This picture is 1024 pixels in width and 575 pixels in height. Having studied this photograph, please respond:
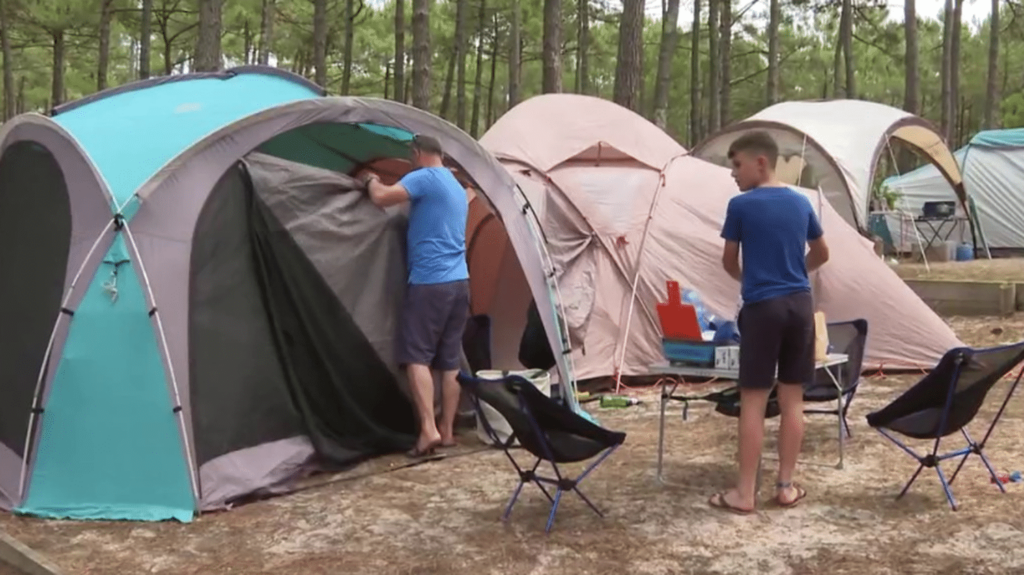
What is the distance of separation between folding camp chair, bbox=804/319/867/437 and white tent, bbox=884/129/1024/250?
1032 centimetres

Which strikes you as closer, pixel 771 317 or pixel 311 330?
pixel 771 317

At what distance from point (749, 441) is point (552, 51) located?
8.54 metres

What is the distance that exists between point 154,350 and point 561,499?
1.91 m

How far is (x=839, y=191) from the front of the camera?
11.1 meters

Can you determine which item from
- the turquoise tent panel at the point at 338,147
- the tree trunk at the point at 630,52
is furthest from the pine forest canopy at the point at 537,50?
the turquoise tent panel at the point at 338,147

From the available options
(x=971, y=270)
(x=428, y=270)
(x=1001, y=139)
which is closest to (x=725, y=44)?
(x=1001, y=139)

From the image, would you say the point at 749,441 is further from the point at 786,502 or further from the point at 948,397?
the point at 948,397

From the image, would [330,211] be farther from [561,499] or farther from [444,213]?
[561,499]

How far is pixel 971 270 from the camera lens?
12891 mm

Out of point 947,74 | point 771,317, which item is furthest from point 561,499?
point 947,74

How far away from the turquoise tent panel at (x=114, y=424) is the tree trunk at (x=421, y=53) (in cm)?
724

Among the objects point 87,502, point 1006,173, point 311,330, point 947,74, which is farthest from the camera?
point 947,74

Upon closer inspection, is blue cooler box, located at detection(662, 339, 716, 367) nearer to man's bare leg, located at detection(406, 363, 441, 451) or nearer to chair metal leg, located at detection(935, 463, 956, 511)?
chair metal leg, located at detection(935, 463, 956, 511)

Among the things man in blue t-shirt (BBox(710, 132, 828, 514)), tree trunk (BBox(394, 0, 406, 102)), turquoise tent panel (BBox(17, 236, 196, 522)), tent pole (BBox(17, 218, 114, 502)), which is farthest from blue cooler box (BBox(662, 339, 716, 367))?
tree trunk (BBox(394, 0, 406, 102))
